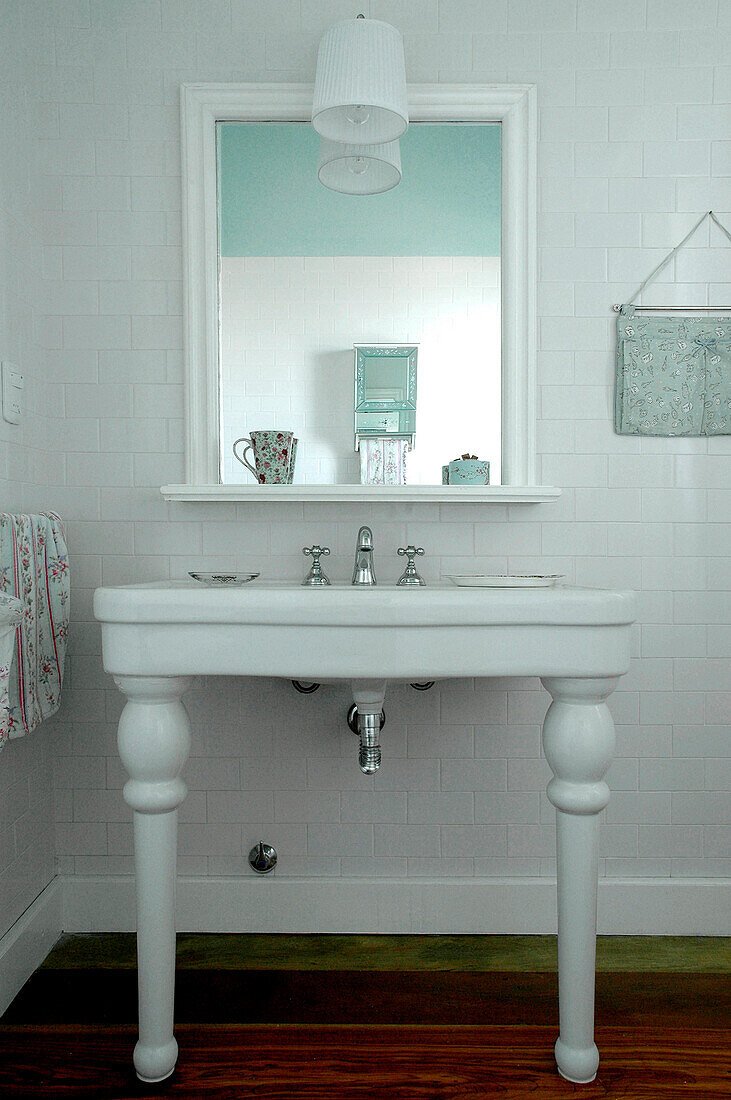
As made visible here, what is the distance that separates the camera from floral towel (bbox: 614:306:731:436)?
6.17 ft

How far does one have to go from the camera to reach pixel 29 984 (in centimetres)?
167

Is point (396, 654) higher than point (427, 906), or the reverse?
point (396, 654)

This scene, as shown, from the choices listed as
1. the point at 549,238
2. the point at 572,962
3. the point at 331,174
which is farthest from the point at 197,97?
the point at 572,962

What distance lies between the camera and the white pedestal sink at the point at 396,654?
51.0 inches

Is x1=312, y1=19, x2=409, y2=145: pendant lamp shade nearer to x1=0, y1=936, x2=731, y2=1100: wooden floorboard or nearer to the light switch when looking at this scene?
the light switch

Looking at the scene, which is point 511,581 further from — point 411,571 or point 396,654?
point 396,654

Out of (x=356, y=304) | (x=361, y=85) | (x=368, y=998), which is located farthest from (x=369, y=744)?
(x=361, y=85)

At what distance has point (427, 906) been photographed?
1.90m

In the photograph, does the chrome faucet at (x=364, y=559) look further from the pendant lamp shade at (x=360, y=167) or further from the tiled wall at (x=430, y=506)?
the pendant lamp shade at (x=360, y=167)

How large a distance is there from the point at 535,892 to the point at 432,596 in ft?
3.47

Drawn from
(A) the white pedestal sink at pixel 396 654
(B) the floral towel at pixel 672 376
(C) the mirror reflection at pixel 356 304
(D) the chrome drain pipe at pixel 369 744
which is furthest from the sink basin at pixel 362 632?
(B) the floral towel at pixel 672 376

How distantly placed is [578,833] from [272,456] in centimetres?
111

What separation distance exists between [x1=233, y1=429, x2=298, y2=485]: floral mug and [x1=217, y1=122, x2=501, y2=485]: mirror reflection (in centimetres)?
3

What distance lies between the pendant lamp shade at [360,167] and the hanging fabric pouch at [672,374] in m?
0.69
